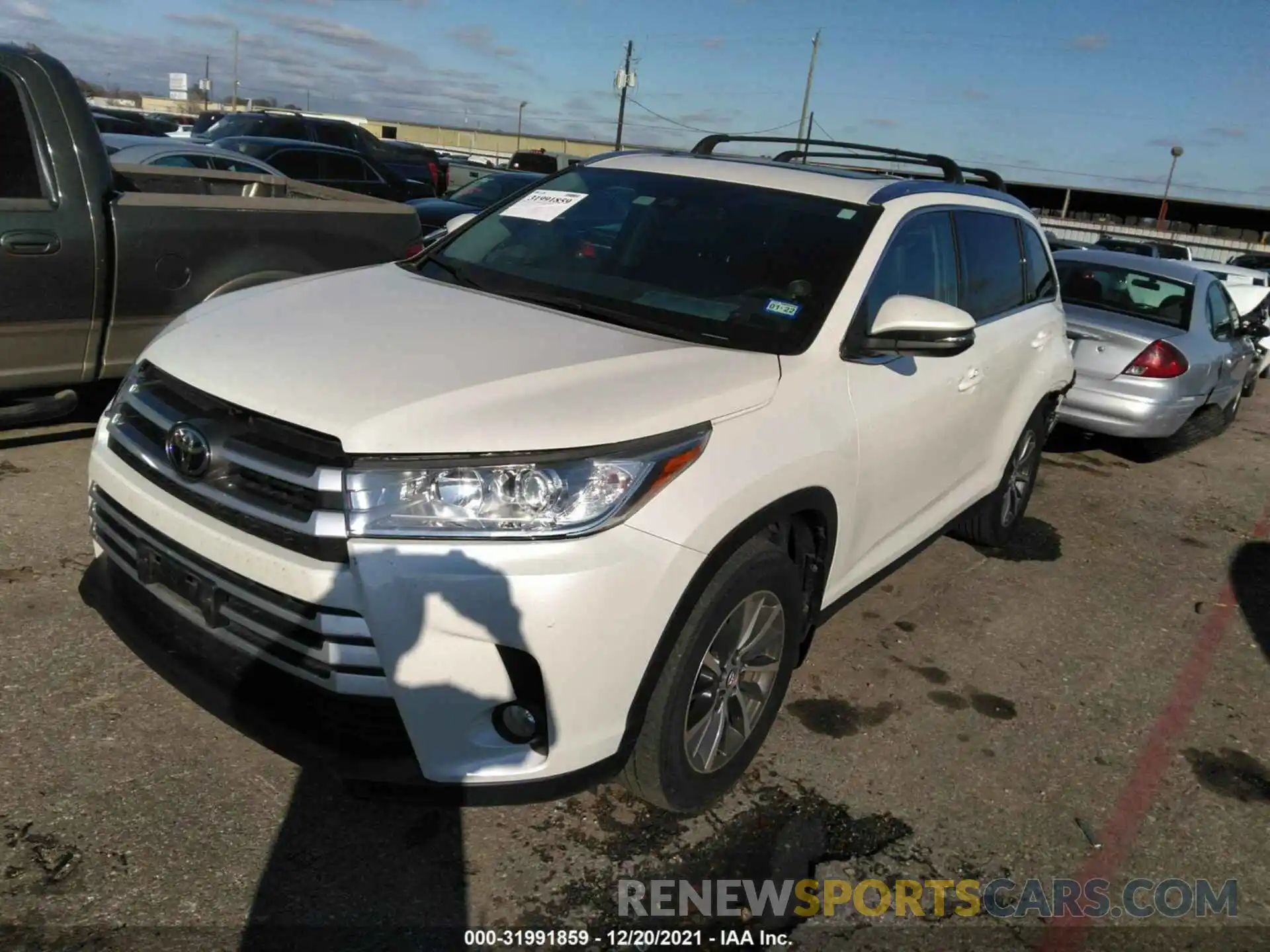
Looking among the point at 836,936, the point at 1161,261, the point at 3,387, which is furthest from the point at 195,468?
the point at 1161,261

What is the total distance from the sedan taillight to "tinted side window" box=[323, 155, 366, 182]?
10.3m

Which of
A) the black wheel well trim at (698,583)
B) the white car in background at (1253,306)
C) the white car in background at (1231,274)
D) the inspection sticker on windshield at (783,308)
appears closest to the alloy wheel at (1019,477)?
the inspection sticker on windshield at (783,308)

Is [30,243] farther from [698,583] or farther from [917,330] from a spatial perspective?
[917,330]

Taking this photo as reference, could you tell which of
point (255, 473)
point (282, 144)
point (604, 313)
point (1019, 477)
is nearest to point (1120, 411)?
point (1019, 477)

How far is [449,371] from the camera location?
255 cm

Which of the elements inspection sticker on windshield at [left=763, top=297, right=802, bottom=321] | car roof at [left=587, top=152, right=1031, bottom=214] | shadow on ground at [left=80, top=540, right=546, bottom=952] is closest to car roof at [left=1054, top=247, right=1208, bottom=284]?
car roof at [left=587, top=152, right=1031, bottom=214]

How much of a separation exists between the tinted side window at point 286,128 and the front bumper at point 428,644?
606 inches

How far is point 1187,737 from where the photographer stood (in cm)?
373

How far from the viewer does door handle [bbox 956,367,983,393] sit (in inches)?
153

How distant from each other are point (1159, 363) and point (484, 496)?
630cm

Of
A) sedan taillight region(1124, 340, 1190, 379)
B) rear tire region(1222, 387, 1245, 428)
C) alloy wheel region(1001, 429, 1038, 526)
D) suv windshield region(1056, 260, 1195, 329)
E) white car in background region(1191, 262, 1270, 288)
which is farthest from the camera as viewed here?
white car in background region(1191, 262, 1270, 288)

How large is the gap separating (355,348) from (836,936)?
1.98 metres

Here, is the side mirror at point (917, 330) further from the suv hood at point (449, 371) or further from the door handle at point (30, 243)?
the door handle at point (30, 243)

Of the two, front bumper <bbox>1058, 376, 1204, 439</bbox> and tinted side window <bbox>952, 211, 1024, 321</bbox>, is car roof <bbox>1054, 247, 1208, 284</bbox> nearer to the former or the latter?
front bumper <bbox>1058, 376, 1204, 439</bbox>
